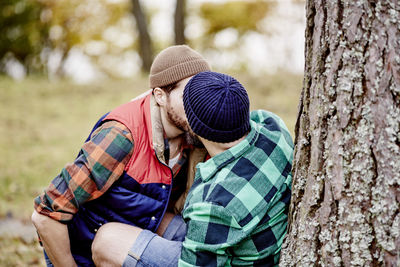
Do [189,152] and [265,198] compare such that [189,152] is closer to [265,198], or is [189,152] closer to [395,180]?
[265,198]

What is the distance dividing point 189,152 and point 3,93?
8.22 meters

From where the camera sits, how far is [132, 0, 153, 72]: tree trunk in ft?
37.4

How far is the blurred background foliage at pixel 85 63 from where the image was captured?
19.3 ft

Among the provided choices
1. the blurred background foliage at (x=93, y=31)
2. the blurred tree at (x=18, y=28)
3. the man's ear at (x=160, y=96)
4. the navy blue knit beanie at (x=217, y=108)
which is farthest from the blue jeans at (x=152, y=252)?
the blurred tree at (x=18, y=28)

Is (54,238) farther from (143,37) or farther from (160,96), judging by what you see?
(143,37)

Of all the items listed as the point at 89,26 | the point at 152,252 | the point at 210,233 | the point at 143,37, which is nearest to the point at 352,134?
the point at 210,233

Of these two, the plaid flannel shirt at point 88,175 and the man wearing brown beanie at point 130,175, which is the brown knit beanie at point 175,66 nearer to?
the man wearing brown beanie at point 130,175

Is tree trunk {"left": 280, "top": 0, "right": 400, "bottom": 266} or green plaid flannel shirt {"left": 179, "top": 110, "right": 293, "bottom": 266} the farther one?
green plaid flannel shirt {"left": 179, "top": 110, "right": 293, "bottom": 266}

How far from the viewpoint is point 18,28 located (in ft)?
41.8

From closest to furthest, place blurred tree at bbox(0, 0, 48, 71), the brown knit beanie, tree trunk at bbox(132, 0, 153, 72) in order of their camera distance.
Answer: the brown knit beanie < tree trunk at bbox(132, 0, 153, 72) < blurred tree at bbox(0, 0, 48, 71)

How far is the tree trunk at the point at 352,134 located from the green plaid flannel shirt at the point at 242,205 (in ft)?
0.72

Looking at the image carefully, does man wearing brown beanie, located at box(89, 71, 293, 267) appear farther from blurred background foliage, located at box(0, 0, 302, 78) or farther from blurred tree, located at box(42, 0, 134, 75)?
blurred tree, located at box(42, 0, 134, 75)

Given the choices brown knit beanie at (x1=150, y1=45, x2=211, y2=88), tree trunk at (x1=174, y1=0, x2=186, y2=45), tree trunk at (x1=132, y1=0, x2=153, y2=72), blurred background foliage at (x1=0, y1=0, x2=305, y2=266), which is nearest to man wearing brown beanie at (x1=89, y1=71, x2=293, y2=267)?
brown knit beanie at (x1=150, y1=45, x2=211, y2=88)

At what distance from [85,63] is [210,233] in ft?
59.1
